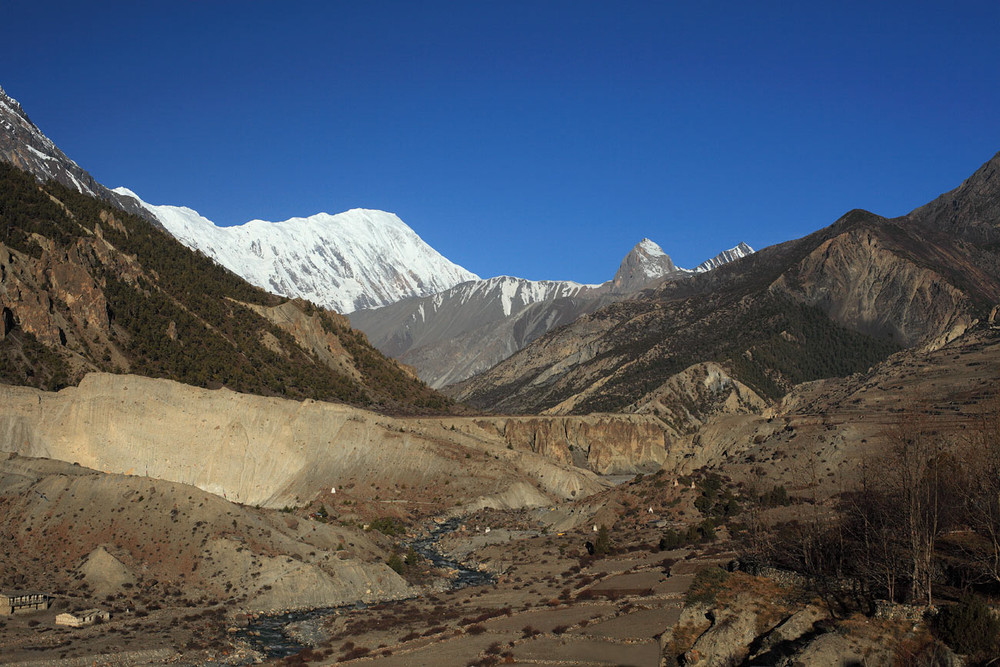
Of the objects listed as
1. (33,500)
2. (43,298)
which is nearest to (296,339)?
(43,298)

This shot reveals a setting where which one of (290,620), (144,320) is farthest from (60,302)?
(290,620)

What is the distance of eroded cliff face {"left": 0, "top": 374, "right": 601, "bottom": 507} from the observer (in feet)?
267

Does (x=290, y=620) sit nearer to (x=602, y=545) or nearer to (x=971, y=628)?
(x=602, y=545)

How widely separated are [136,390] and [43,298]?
1821cm

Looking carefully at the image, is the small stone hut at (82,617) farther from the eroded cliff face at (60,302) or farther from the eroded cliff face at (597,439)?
the eroded cliff face at (597,439)

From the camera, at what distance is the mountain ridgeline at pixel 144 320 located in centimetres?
9269

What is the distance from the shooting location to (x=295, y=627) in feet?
158

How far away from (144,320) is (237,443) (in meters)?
30.1

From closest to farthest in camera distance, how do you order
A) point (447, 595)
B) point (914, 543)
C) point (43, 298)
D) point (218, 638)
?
point (914, 543) < point (218, 638) < point (447, 595) < point (43, 298)

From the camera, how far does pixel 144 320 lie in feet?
360

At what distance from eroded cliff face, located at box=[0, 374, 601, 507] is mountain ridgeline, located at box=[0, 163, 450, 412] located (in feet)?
20.6

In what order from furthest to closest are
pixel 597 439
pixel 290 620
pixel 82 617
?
pixel 597 439 < pixel 290 620 < pixel 82 617

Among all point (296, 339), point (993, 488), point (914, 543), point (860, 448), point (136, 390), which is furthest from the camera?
point (296, 339)

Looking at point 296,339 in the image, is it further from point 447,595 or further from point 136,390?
point 447,595
